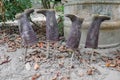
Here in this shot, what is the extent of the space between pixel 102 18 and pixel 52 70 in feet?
2.85

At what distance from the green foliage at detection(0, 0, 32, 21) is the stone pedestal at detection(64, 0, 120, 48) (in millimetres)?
1115

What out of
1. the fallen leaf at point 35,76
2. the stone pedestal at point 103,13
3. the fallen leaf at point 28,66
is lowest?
the fallen leaf at point 35,76

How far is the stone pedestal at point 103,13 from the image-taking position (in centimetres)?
384

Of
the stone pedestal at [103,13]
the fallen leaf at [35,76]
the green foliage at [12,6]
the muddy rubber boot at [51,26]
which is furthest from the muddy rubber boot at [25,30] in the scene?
the green foliage at [12,6]

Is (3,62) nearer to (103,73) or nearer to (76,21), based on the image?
(76,21)

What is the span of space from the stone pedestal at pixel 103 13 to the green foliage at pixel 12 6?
43.9 inches

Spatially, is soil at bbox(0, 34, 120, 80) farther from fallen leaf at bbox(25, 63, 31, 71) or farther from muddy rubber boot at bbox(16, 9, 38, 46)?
muddy rubber boot at bbox(16, 9, 38, 46)

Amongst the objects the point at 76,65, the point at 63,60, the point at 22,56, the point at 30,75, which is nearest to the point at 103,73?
the point at 76,65

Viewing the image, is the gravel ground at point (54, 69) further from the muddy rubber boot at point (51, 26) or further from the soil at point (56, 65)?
the muddy rubber boot at point (51, 26)

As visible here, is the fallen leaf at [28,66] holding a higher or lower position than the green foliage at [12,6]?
lower

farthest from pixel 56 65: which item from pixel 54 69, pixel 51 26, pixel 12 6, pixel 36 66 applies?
pixel 12 6

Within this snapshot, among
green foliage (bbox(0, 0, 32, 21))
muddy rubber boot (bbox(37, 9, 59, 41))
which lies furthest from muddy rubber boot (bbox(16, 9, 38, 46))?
green foliage (bbox(0, 0, 32, 21))

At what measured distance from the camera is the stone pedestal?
3838mm

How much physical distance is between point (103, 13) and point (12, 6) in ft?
6.14
